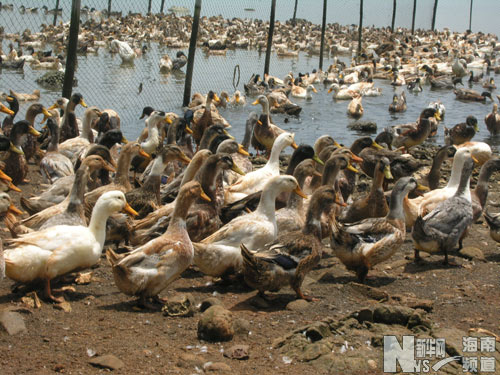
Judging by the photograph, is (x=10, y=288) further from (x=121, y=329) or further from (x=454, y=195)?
(x=454, y=195)

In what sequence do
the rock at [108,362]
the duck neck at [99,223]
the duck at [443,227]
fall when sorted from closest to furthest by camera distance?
the rock at [108,362] → the duck neck at [99,223] → the duck at [443,227]

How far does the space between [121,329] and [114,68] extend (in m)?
20.6

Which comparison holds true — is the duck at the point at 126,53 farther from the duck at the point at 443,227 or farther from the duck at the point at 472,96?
the duck at the point at 443,227

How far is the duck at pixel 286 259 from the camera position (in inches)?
196

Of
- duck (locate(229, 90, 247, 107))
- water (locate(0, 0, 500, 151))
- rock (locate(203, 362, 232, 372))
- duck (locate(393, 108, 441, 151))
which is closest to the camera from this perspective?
rock (locate(203, 362, 232, 372))

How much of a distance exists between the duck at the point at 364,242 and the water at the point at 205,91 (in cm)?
718

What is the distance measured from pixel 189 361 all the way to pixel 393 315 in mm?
1618

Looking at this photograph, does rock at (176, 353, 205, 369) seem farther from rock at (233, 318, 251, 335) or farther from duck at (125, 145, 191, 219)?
duck at (125, 145, 191, 219)

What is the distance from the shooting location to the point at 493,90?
26.0 metres

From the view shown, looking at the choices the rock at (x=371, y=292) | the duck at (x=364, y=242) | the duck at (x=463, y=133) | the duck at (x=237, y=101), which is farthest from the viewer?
the duck at (x=237, y=101)

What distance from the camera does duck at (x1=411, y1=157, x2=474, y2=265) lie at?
639cm

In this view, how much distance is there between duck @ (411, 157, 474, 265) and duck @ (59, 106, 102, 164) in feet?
15.9

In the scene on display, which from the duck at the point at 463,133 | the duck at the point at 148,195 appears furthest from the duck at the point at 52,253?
the duck at the point at 463,133

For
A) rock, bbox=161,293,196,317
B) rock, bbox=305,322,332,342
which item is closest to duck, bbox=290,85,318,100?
rock, bbox=161,293,196,317
